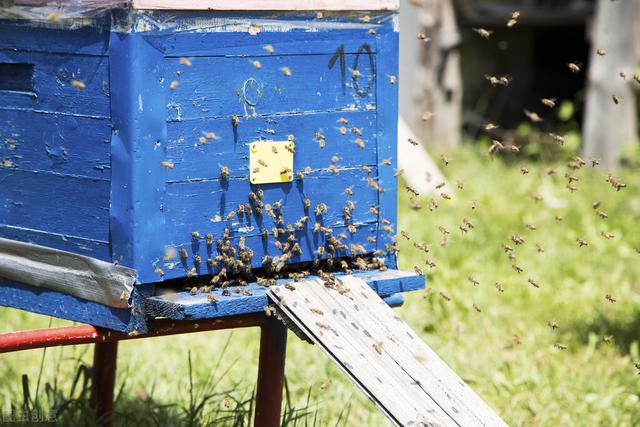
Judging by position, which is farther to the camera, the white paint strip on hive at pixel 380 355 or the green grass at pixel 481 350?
the green grass at pixel 481 350

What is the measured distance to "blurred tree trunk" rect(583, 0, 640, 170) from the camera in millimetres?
7301

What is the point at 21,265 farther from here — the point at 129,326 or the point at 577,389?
the point at 577,389

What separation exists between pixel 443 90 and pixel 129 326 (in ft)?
20.8

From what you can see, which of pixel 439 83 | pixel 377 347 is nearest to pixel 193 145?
pixel 377 347

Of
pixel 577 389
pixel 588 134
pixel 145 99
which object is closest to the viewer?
pixel 145 99

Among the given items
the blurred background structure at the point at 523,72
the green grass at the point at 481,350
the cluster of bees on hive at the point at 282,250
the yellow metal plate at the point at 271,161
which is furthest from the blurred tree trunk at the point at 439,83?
the yellow metal plate at the point at 271,161

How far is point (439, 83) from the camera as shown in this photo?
845cm

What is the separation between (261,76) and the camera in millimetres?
2480

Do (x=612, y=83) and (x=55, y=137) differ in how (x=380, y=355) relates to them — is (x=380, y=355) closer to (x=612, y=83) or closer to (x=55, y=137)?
(x=55, y=137)

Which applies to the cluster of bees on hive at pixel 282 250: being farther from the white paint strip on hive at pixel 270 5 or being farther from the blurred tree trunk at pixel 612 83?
the blurred tree trunk at pixel 612 83

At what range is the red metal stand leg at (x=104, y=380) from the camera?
3225 millimetres

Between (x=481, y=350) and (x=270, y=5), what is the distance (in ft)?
7.62

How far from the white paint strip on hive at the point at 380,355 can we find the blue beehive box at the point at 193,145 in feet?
0.31

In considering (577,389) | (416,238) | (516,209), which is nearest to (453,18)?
(516,209)
